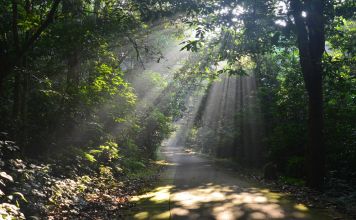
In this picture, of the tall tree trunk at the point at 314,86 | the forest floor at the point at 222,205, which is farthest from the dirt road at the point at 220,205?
the tall tree trunk at the point at 314,86

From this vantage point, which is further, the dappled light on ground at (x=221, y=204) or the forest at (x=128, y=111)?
the forest at (x=128, y=111)

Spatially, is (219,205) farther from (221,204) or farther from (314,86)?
(314,86)

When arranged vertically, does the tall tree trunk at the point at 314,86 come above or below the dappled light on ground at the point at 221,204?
above

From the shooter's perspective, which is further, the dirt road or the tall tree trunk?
the tall tree trunk

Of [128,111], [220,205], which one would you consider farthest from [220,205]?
[128,111]

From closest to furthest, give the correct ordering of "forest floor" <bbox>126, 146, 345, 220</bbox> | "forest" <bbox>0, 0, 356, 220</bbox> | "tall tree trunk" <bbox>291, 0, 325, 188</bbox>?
"forest floor" <bbox>126, 146, 345, 220</bbox> < "forest" <bbox>0, 0, 356, 220</bbox> < "tall tree trunk" <bbox>291, 0, 325, 188</bbox>

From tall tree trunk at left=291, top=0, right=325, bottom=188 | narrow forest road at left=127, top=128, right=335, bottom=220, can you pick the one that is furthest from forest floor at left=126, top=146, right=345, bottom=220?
tall tree trunk at left=291, top=0, right=325, bottom=188

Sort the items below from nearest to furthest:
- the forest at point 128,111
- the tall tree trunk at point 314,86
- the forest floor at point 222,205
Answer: the forest floor at point 222,205, the forest at point 128,111, the tall tree trunk at point 314,86

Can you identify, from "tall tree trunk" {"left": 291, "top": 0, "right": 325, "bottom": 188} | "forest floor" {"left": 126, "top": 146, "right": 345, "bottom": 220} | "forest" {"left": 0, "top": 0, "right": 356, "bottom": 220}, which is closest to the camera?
"forest floor" {"left": 126, "top": 146, "right": 345, "bottom": 220}

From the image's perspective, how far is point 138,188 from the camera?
13.2m

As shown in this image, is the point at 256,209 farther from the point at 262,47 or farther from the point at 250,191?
the point at 262,47

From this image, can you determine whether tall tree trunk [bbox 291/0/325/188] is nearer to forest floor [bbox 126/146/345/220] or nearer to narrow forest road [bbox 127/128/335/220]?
forest floor [bbox 126/146/345/220]

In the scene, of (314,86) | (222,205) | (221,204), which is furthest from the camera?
(314,86)

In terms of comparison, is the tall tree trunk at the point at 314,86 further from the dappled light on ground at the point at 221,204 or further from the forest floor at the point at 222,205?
the dappled light on ground at the point at 221,204
